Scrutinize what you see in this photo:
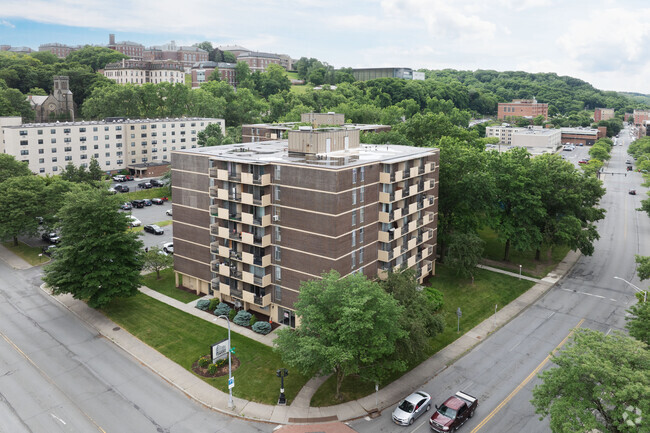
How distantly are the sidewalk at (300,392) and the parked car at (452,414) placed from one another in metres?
4.06

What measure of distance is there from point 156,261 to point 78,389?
2214 centimetres

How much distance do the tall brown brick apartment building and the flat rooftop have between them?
12 cm

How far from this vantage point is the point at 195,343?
143 feet

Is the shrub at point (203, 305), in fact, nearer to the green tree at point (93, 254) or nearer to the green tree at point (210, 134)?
the green tree at point (93, 254)

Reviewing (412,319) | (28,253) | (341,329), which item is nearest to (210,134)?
(28,253)

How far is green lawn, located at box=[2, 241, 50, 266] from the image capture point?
64.6m

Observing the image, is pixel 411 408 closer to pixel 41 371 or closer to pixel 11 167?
pixel 41 371

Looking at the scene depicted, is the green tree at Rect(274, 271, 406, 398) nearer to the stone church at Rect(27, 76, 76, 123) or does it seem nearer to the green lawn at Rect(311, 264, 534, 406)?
the green lawn at Rect(311, 264, 534, 406)

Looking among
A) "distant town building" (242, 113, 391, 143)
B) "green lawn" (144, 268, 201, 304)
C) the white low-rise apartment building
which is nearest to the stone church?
the white low-rise apartment building

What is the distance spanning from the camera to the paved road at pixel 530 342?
34031mm

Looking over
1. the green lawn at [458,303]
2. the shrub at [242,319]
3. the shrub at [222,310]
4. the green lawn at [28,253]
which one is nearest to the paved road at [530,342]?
the green lawn at [458,303]

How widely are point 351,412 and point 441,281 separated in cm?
2846

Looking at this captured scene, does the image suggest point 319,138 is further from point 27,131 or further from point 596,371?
point 27,131

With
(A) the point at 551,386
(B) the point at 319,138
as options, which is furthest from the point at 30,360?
(A) the point at 551,386
